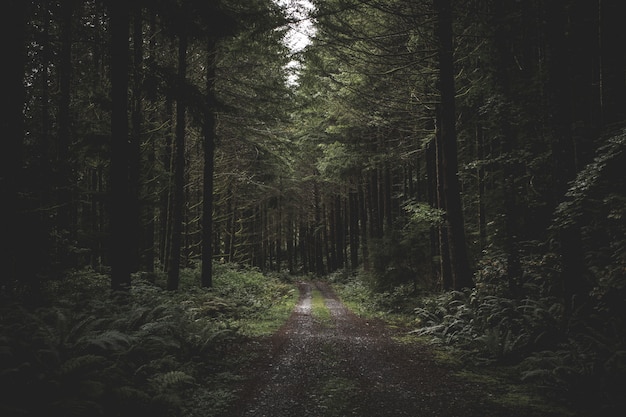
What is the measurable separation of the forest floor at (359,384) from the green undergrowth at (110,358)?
63 centimetres

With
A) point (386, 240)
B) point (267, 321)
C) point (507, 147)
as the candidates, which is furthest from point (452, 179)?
point (267, 321)

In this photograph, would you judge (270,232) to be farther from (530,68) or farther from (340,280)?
(530,68)

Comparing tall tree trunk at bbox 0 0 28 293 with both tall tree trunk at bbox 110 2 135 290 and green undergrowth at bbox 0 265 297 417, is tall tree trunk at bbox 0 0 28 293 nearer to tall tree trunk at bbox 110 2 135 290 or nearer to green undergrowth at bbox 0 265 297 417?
green undergrowth at bbox 0 265 297 417

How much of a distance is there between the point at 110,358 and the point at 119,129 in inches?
220

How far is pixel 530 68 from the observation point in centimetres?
1022

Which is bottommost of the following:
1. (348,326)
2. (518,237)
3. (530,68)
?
(348,326)

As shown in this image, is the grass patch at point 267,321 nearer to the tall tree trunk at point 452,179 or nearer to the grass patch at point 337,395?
the grass patch at point 337,395

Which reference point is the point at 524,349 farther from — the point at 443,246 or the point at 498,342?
the point at 443,246

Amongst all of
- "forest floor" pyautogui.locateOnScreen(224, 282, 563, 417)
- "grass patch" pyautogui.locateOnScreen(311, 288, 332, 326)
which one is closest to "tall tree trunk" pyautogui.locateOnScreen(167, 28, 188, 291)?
"forest floor" pyautogui.locateOnScreen(224, 282, 563, 417)

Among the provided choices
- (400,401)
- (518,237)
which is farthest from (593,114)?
(400,401)

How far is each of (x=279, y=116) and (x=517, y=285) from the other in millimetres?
12893

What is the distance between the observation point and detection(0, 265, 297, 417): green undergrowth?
4.53m

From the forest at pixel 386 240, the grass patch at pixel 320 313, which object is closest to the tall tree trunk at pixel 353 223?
the grass patch at pixel 320 313

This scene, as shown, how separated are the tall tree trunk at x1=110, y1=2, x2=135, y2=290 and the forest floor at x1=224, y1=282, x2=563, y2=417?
450 cm
